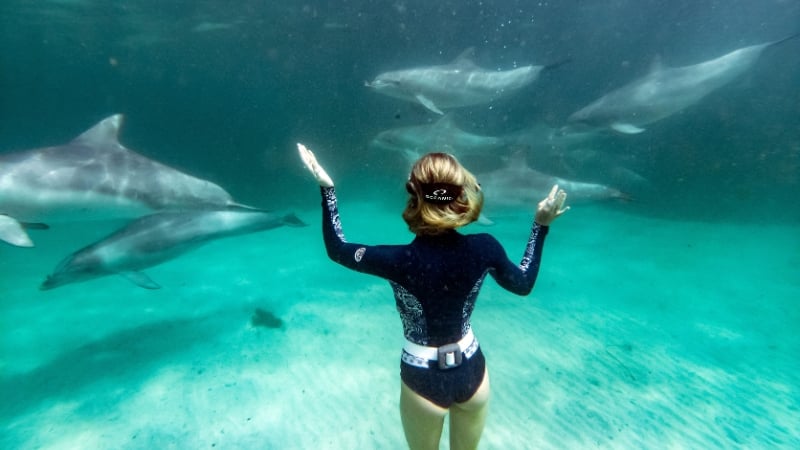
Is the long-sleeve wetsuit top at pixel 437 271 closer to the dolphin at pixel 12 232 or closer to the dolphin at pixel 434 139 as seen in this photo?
the dolphin at pixel 12 232

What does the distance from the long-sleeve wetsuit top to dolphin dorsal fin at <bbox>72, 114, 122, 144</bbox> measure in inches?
250

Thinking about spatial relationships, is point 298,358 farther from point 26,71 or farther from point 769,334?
point 26,71

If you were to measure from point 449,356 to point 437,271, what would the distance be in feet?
1.80

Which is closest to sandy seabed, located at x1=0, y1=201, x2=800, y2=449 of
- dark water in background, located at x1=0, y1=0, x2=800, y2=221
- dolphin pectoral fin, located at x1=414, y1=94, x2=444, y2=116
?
dolphin pectoral fin, located at x1=414, y1=94, x2=444, y2=116

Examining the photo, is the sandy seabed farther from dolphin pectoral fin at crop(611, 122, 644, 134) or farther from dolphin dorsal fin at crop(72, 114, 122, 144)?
dolphin pectoral fin at crop(611, 122, 644, 134)

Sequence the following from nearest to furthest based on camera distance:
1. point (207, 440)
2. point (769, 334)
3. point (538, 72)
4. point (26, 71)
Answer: point (207, 440) < point (769, 334) < point (538, 72) < point (26, 71)

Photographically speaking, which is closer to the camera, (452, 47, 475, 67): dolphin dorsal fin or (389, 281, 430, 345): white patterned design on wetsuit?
(389, 281, 430, 345): white patterned design on wetsuit

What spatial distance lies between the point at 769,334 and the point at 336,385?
27.7 ft

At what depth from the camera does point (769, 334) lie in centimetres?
817

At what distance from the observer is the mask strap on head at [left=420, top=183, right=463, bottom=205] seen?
7.16ft

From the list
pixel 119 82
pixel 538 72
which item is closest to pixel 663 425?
pixel 538 72

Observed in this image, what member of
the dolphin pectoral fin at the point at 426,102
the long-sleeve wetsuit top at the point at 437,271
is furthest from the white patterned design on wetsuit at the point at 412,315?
the dolphin pectoral fin at the point at 426,102

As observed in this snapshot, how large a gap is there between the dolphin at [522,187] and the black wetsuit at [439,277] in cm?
835

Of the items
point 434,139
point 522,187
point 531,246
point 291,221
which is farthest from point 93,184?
point 434,139
